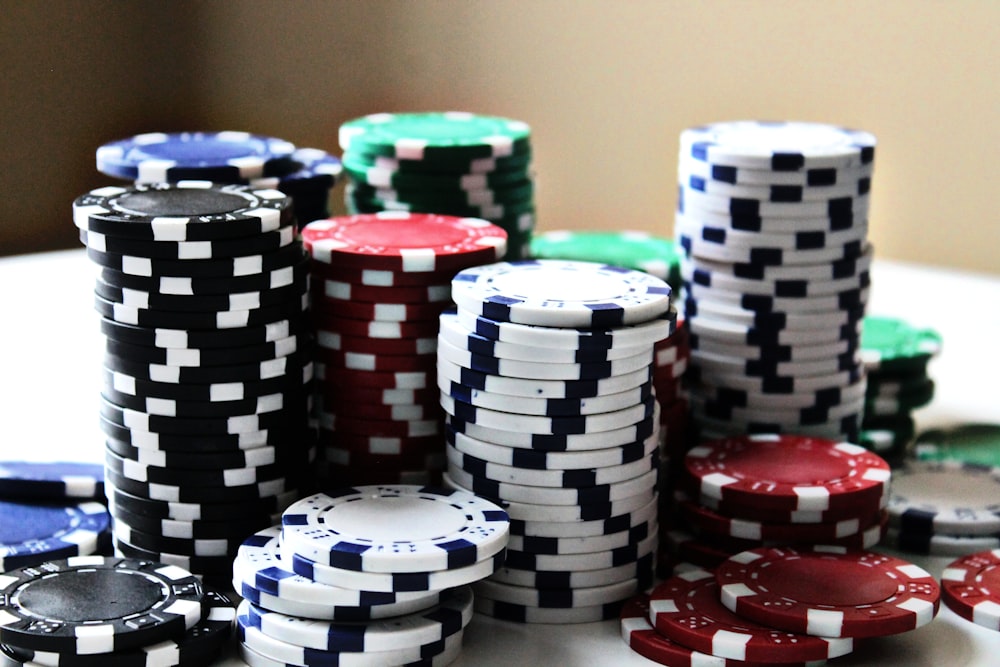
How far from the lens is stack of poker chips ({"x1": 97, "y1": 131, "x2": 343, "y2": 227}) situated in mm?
2902

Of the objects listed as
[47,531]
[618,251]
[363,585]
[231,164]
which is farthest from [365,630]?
[618,251]

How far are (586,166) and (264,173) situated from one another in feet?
10.7

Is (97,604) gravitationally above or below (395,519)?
below

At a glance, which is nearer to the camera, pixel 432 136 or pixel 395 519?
pixel 395 519

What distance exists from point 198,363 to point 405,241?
53cm

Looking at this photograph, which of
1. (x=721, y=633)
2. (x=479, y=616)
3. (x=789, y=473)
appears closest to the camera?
(x=721, y=633)

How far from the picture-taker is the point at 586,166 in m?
6.10

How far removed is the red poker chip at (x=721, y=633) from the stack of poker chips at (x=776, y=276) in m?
0.70

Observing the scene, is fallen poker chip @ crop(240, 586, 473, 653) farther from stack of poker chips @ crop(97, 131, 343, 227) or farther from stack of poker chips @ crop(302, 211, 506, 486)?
stack of poker chips @ crop(97, 131, 343, 227)

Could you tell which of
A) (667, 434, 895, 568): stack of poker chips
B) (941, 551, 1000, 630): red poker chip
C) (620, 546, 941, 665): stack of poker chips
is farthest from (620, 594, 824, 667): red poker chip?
(941, 551, 1000, 630): red poker chip

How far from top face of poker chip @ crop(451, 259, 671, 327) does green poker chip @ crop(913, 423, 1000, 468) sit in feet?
3.82

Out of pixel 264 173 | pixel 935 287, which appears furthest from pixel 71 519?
pixel 935 287

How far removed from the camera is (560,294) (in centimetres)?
255

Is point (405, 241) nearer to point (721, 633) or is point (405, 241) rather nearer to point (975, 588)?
point (721, 633)
